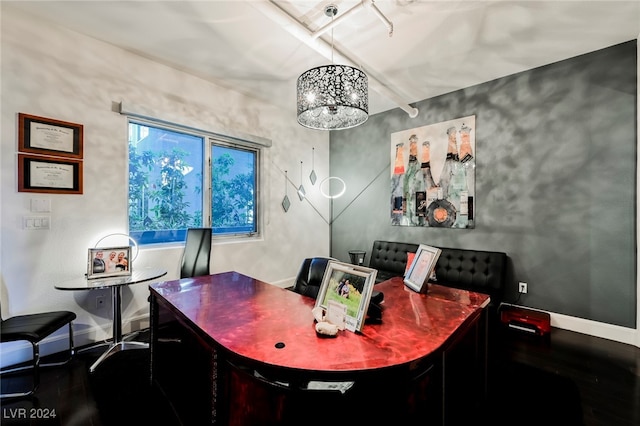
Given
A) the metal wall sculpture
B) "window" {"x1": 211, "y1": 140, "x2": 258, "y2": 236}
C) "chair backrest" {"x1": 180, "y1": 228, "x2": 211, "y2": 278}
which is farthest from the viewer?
"window" {"x1": 211, "y1": 140, "x2": 258, "y2": 236}

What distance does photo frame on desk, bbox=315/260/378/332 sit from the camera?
1.22 metres

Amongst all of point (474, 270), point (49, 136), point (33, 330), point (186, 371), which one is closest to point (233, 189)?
point (49, 136)

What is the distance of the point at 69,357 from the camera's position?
2.42 m

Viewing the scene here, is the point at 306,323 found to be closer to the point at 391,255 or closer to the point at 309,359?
the point at 309,359

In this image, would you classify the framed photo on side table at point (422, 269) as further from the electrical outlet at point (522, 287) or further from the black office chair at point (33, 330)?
the black office chair at point (33, 330)

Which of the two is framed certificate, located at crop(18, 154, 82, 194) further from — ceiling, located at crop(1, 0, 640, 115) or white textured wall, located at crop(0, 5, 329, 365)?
ceiling, located at crop(1, 0, 640, 115)

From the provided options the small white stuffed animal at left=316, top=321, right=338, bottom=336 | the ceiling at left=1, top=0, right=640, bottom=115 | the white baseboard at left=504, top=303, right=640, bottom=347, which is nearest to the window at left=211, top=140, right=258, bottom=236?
the ceiling at left=1, top=0, right=640, bottom=115

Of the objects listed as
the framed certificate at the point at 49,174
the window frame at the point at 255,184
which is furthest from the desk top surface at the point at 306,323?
the window frame at the point at 255,184

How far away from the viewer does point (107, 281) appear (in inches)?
91.5

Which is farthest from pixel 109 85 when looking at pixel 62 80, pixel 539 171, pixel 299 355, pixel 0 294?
pixel 539 171

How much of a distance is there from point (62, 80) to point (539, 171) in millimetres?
4995

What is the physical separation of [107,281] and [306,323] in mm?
1963

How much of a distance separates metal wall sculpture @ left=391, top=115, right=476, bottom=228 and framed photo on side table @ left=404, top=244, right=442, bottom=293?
84.0 inches

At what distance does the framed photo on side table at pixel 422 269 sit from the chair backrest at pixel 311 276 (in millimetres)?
623
